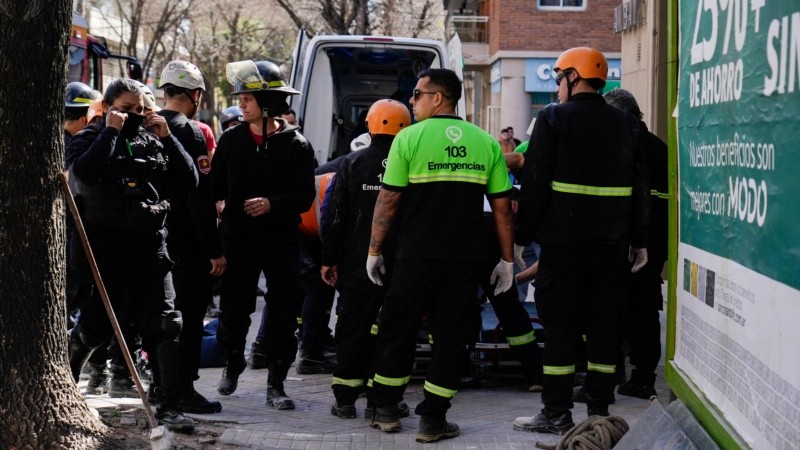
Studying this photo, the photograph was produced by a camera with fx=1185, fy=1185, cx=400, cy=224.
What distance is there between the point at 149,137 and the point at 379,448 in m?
2.09

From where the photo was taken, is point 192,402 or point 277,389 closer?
point 192,402

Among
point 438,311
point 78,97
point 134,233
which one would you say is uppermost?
point 78,97

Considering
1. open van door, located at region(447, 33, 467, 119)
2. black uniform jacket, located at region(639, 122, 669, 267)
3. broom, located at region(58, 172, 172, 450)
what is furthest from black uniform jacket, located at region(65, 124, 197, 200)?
open van door, located at region(447, 33, 467, 119)

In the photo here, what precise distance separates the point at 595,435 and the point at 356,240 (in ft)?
6.30

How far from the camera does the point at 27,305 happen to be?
17.8ft

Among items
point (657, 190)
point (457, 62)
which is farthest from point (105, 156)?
point (457, 62)

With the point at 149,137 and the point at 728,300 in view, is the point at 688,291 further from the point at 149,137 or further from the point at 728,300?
the point at 149,137

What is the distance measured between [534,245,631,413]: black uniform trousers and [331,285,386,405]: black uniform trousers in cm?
101

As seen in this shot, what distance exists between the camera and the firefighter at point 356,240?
22.2 ft

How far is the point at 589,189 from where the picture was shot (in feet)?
20.5

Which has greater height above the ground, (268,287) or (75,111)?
(75,111)

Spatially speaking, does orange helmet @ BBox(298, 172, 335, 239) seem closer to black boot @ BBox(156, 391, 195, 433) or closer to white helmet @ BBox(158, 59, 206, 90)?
white helmet @ BBox(158, 59, 206, 90)

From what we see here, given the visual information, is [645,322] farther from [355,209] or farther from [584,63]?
[355,209]

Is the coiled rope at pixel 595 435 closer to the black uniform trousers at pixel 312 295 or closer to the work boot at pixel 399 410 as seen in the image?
the work boot at pixel 399 410
